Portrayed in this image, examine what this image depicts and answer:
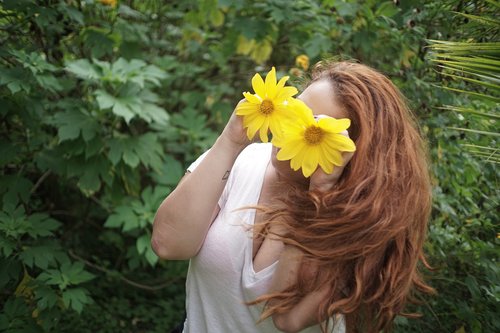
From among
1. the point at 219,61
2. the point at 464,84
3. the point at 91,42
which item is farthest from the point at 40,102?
the point at 464,84

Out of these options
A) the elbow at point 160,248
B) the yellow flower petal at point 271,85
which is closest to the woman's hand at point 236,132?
the yellow flower petal at point 271,85

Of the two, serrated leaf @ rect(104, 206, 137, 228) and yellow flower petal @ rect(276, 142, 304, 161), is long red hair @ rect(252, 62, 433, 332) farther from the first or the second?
serrated leaf @ rect(104, 206, 137, 228)

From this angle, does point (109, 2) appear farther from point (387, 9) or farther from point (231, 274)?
point (231, 274)

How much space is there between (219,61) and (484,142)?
197 centimetres

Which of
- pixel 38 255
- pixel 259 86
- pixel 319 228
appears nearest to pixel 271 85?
pixel 259 86

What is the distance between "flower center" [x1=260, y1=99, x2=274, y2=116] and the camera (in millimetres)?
1227

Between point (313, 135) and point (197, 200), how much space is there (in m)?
0.37

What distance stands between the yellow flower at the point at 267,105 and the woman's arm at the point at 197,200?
10cm

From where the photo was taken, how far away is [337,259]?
49.6 inches

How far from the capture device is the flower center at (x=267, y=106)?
1227 mm

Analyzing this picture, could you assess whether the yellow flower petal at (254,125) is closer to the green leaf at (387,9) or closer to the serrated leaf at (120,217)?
the green leaf at (387,9)

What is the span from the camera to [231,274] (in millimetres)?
1377

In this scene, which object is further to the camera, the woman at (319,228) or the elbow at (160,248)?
the elbow at (160,248)

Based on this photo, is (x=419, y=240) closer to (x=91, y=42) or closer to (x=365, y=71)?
(x=365, y=71)
